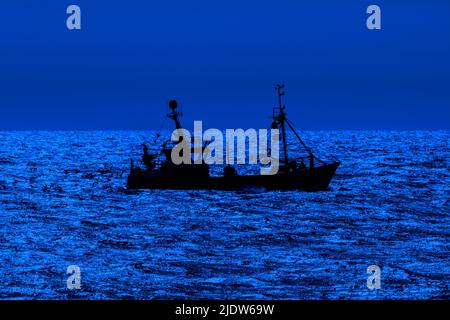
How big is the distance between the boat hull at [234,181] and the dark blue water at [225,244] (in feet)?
2.76

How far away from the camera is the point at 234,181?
197 ft

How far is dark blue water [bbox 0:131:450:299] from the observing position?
73.0 feet

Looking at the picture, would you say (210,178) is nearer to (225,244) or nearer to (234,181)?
(234,181)

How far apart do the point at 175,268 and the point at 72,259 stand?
4.49m

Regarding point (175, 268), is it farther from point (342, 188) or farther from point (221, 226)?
point (342, 188)

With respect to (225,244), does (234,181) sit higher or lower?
higher

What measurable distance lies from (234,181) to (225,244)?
2792cm

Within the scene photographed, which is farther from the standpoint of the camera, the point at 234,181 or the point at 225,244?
the point at 234,181

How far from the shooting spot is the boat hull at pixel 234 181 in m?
59.4

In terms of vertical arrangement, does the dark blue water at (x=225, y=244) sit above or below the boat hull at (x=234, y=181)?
below

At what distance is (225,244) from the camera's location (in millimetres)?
32250

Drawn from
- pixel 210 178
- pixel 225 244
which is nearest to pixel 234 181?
pixel 210 178
